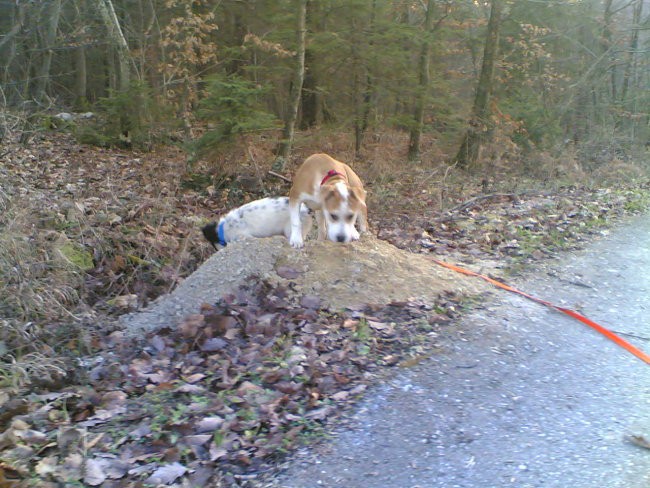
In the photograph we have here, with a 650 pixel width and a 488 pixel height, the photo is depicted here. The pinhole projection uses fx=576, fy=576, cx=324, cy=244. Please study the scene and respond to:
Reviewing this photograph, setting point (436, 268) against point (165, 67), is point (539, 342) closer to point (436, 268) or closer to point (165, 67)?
point (436, 268)

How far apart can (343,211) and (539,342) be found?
2.07m

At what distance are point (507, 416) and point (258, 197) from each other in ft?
27.3

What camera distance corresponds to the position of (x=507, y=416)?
3.48 metres

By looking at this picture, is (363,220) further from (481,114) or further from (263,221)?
(481,114)

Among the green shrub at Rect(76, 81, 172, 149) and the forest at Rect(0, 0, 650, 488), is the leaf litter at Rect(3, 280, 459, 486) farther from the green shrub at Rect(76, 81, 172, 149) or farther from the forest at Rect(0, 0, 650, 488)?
the green shrub at Rect(76, 81, 172, 149)

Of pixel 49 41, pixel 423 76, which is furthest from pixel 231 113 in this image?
pixel 49 41

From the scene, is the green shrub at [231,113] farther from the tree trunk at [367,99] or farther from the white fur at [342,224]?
the white fur at [342,224]

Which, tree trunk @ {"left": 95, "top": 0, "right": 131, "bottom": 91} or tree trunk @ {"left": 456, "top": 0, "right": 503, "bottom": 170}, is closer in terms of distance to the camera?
tree trunk @ {"left": 95, "top": 0, "right": 131, "bottom": 91}

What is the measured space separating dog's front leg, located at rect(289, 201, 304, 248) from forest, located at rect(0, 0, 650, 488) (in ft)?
0.43

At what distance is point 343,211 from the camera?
5445mm

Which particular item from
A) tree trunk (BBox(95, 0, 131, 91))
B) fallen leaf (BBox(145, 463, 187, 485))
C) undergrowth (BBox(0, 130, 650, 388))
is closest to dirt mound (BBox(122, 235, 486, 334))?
undergrowth (BBox(0, 130, 650, 388))

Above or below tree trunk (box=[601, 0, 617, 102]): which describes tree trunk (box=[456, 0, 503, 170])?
below

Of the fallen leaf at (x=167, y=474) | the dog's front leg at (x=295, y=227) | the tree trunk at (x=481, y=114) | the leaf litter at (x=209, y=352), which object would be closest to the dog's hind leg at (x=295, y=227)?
the dog's front leg at (x=295, y=227)

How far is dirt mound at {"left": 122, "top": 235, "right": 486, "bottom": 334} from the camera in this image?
5059 mm
